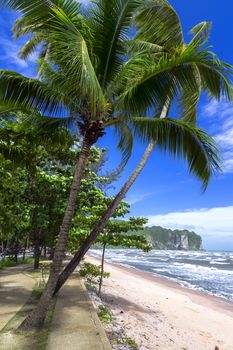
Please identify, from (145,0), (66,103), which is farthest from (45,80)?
(145,0)

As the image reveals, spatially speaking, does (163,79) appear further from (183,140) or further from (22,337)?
(22,337)

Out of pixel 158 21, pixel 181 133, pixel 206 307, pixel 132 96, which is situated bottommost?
pixel 206 307

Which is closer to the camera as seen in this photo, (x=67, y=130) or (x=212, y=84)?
(x=212, y=84)

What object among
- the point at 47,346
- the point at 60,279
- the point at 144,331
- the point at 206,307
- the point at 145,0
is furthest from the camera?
the point at 206,307

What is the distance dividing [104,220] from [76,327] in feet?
9.96

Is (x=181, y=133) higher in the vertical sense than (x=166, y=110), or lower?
lower

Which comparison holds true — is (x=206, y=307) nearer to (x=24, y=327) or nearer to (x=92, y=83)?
(x=24, y=327)

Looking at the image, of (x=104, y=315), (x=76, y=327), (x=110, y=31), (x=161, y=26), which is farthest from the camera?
(x=161, y=26)

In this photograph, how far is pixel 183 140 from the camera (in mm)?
8445

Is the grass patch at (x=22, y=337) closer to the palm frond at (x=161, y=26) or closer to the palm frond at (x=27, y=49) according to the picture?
the palm frond at (x=161, y=26)

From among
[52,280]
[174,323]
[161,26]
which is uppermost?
[161,26]

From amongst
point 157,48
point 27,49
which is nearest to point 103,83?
point 157,48

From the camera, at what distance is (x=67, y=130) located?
30.9 feet

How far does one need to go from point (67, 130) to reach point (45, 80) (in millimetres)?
1622
